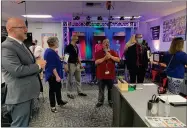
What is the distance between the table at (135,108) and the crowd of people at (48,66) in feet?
1.60

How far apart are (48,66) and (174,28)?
310 cm

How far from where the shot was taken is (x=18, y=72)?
1389 mm

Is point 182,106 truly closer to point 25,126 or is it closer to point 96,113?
point 25,126

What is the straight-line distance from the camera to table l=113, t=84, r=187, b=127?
1.42 meters

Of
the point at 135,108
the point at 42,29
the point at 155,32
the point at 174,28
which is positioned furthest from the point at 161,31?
the point at 42,29

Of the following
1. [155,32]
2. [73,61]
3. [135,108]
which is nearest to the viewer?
[135,108]

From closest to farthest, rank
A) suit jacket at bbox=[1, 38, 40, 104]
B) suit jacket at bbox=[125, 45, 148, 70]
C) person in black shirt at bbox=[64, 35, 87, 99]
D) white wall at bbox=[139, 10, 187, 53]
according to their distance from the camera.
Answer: suit jacket at bbox=[1, 38, 40, 104], suit jacket at bbox=[125, 45, 148, 70], person in black shirt at bbox=[64, 35, 87, 99], white wall at bbox=[139, 10, 187, 53]

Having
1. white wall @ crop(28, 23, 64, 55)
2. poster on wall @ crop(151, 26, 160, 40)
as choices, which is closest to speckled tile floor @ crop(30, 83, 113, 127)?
poster on wall @ crop(151, 26, 160, 40)

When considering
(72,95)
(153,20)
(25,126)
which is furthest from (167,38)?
(25,126)

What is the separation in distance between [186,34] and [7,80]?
11.4 feet

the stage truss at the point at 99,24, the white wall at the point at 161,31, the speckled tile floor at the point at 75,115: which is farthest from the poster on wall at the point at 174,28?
the speckled tile floor at the point at 75,115

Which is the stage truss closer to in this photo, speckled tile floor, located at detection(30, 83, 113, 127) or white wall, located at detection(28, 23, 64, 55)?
white wall, located at detection(28, 23, 64, 55)

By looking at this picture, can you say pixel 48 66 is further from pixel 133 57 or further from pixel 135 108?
pixel 135 108

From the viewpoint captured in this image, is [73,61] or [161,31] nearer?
[73,61]
